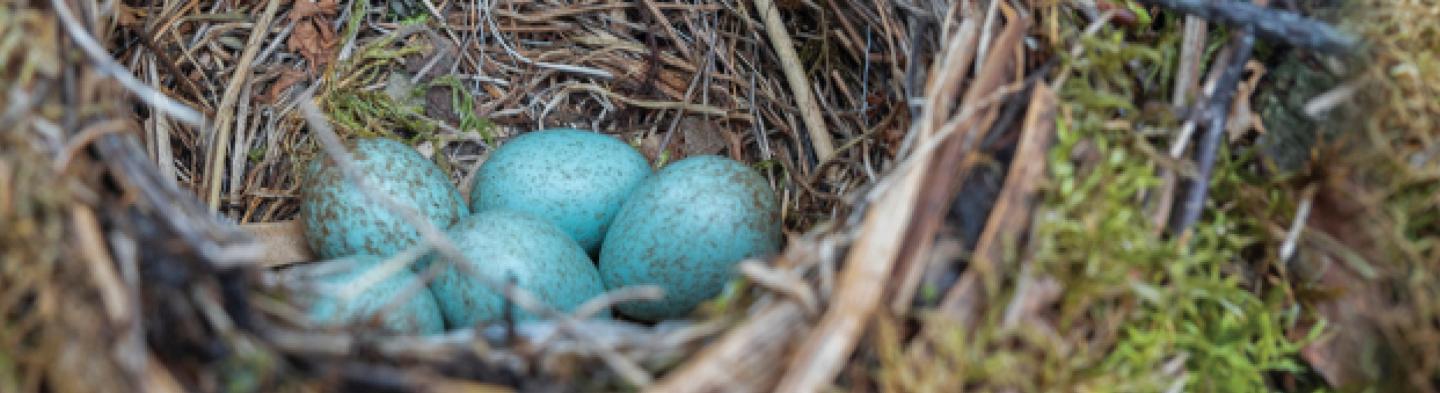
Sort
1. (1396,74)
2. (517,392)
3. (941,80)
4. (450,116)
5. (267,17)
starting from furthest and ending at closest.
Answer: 1. (450,116)
2. (267,17)
3. (941,80)
4. (1396,74)
5. (517,392)

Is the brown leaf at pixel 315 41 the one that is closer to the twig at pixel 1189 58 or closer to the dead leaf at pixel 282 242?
the dead leaf at pixel 282 242

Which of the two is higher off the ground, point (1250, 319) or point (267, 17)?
point (267, 17)

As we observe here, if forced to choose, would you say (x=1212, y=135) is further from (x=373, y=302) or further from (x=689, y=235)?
(x=373, y=302)

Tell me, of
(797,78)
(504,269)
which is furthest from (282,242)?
(797,78)

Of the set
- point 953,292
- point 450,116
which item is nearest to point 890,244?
point 953,292

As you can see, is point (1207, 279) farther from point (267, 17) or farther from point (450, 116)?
point (267, 17)

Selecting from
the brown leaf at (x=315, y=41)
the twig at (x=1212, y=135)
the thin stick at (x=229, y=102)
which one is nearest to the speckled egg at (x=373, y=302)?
the thin stick at (x=229, y=102)
